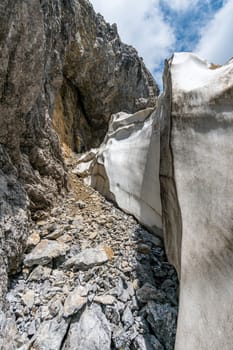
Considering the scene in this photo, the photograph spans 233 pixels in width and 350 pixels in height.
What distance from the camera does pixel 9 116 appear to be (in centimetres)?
165

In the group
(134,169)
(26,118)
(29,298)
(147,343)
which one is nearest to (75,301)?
(29,298)

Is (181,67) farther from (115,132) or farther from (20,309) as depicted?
(20,309)

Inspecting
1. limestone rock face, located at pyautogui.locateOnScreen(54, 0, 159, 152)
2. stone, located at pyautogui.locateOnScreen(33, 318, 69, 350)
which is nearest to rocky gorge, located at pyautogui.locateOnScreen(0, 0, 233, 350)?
stone, located at pyautogui.locateOnScreen(33, 318, 69, 350)

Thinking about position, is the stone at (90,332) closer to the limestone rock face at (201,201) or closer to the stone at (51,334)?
the stone at (51,334)

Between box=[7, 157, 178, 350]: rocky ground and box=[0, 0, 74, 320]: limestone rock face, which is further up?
box=[0, 0, 74, 320]: limestone rock face

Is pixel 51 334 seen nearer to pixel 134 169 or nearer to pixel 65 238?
pixel 65 238

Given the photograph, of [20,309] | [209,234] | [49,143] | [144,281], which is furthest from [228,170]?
[49,143]

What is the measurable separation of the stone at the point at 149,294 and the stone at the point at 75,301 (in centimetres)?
35

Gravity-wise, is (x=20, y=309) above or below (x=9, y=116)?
below

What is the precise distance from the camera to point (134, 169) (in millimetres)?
2312

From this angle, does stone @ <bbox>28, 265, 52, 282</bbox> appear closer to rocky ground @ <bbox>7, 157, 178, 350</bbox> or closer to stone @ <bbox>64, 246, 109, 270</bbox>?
rocky ground @ <bbox>7, 157, 178, 350</bbox>

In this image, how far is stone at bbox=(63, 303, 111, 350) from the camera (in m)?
1.06

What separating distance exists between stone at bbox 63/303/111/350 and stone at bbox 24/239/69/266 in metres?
0.47

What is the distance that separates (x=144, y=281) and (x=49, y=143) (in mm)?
1703
